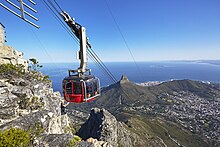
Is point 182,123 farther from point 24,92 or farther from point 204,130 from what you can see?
point 24,92

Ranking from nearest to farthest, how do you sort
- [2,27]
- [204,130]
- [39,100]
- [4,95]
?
[4,95]
[39,100]
[2,27]
[204,130]

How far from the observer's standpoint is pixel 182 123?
195375mm

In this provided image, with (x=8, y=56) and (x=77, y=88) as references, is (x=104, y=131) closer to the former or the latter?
(x=8, y=56)

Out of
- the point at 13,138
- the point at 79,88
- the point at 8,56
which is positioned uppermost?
the point at 8,56

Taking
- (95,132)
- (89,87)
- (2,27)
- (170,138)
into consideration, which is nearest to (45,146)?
(89,87)

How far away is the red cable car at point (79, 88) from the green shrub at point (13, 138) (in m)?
5.85

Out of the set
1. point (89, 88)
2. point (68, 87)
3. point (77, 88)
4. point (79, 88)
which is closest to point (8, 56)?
point (68, 87)

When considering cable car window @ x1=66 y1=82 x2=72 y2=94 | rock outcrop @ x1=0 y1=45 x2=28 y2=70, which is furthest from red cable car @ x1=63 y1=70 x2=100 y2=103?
rock outcrop @ x1=0 y1=45 x2=28 y2=70

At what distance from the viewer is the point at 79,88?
712 inches

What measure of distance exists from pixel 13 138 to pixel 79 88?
7839 mm

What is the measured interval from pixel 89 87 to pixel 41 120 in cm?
783

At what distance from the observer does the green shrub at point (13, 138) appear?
1498 cm

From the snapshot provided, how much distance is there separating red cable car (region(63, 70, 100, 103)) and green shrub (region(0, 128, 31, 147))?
585 centimetres

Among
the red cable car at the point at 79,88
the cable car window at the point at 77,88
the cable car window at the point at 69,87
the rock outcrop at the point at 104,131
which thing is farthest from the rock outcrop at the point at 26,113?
the rock outcrop at the point at 104,131
